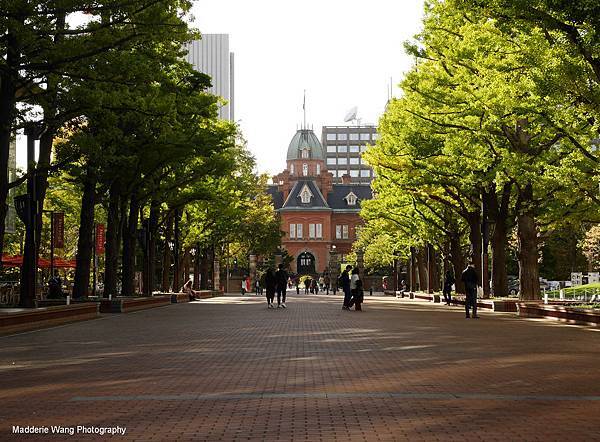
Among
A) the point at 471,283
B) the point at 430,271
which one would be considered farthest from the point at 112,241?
the point at 430,271

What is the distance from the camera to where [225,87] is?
19112 centimetres

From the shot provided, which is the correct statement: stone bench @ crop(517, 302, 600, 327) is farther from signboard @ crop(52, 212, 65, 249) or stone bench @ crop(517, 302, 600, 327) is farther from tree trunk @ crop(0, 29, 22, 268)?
signboard @ crop(52, 212, 65, 249)

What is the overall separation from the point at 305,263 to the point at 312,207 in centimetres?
796

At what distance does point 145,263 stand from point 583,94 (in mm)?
25593

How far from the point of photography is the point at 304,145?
148125 millimetres

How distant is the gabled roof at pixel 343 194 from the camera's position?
460 feet

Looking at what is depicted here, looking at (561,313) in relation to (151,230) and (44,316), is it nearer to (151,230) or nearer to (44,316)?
(44,316)

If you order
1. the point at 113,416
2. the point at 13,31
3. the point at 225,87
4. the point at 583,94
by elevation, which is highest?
the point at 225,87

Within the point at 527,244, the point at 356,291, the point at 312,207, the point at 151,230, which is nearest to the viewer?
the point at 527,244

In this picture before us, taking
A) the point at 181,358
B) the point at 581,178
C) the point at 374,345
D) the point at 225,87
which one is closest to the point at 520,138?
the point at 581,178

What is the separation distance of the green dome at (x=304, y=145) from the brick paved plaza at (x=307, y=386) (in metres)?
129

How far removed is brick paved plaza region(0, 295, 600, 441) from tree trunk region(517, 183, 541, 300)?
1206cm

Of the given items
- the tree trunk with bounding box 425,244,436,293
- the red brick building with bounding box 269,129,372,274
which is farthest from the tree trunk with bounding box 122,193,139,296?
the red brick building with bounding box 269,129,372,274

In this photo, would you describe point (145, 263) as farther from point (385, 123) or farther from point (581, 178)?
point (581, 178)
